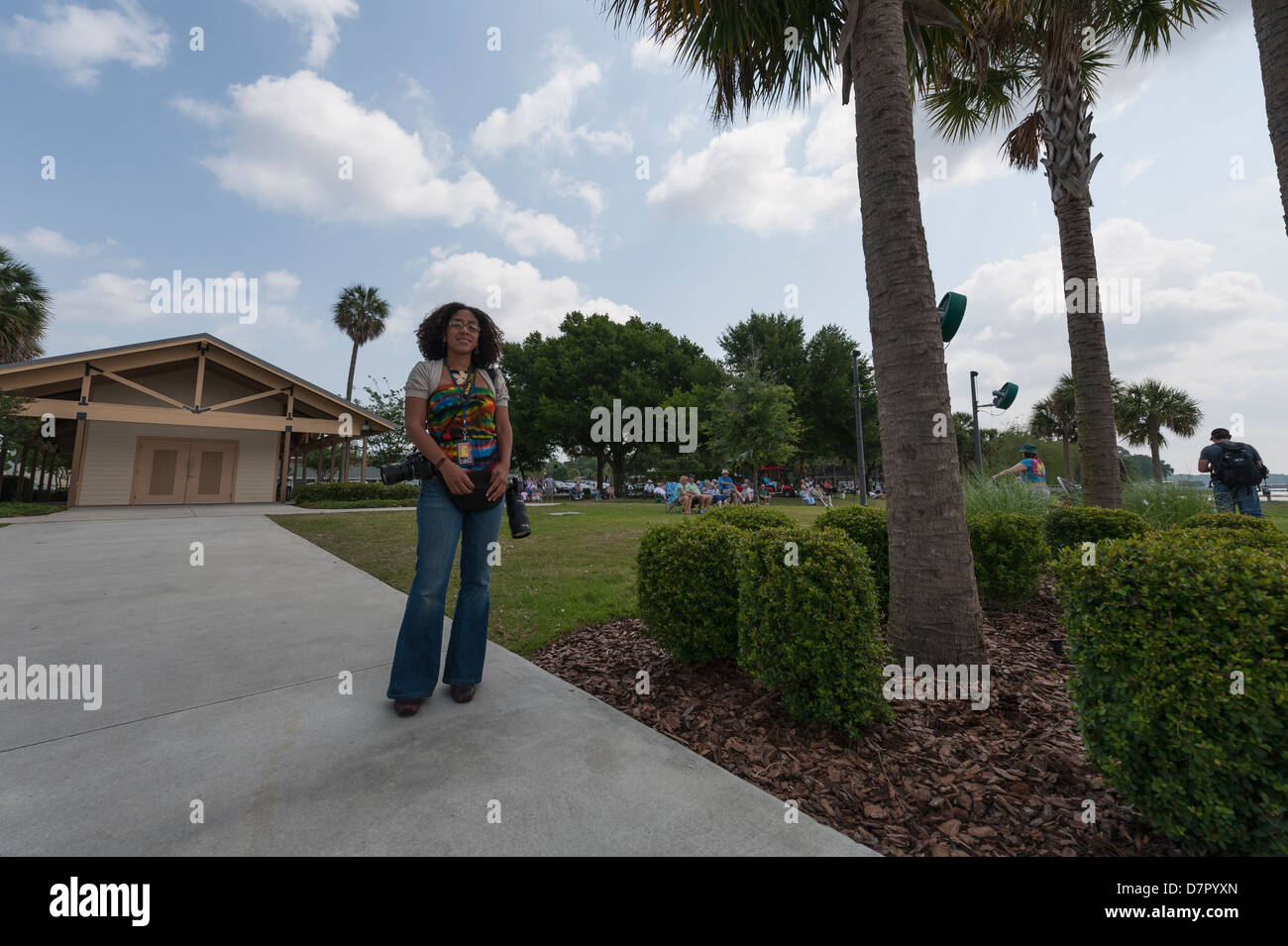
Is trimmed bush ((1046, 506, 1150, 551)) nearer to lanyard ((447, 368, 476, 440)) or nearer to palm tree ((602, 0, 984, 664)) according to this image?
palm tree ((602, 0, 984, 664))

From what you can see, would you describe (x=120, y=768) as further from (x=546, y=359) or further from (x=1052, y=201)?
(x=546, y=359)

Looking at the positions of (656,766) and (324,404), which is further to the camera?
(324,404)

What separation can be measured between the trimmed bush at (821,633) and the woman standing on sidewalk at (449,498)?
152 cm

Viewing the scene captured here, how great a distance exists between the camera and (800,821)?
172 centimetres

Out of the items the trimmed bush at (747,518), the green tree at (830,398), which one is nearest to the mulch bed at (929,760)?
the trimmed bush at (747,518)

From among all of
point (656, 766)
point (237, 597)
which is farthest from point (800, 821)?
point (237, 597)

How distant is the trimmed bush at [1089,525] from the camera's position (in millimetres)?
4074

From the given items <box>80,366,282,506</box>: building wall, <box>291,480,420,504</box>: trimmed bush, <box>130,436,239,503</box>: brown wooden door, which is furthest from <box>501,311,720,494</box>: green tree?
<box>130,436,239,503</box>: brown wooden door

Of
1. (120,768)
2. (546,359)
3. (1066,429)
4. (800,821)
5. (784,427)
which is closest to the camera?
(800,821)

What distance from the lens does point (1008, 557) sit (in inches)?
151

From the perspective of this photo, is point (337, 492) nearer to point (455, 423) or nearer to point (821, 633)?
point (455, 423)

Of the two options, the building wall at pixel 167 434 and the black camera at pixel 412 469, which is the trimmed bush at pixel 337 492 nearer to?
the building wall at pixel 167 434

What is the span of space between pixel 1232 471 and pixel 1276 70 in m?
5.56
